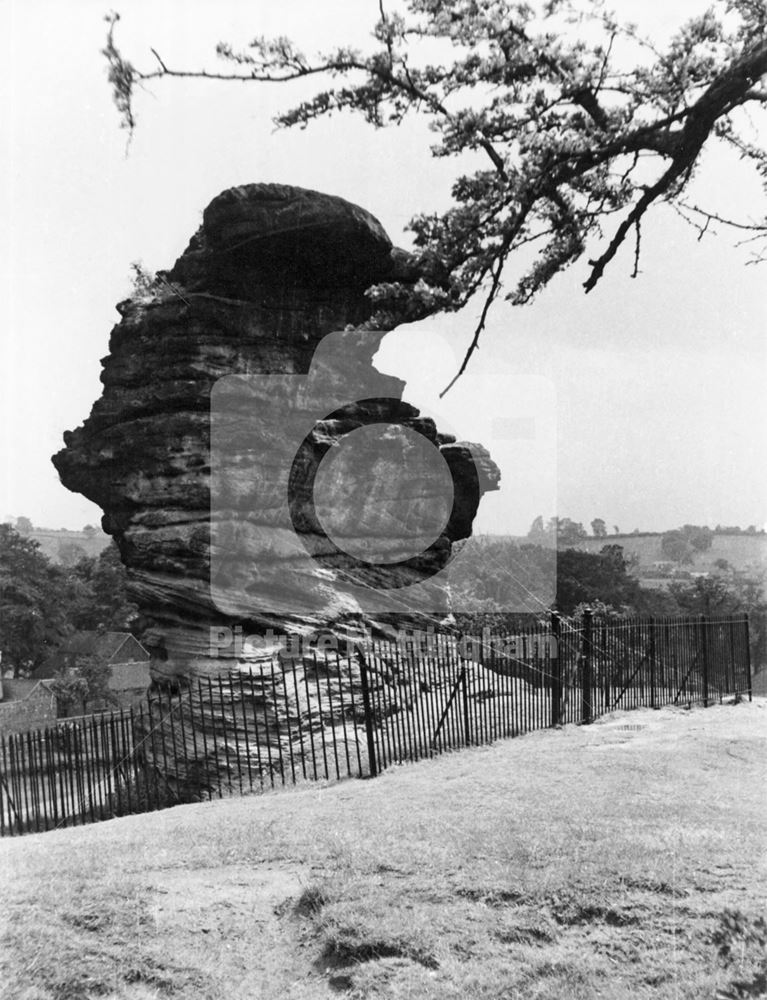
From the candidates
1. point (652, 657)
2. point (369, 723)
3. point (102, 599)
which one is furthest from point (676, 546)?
point (369, 723)

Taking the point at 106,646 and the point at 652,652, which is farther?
the point at 106,646

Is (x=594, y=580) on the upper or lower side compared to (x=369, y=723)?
lower

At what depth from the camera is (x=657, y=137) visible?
614cm

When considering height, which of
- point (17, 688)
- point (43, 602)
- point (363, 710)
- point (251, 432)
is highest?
point (251, 432)

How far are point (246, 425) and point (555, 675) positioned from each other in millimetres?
7109

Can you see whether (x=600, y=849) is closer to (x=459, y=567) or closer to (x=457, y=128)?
(x=457, y=128)

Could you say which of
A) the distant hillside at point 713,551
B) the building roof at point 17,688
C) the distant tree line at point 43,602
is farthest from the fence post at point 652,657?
the distant hillside at point 713,551

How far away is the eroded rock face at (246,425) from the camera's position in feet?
50.7

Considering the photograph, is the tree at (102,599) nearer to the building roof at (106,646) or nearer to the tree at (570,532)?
the building roof at (106,646)

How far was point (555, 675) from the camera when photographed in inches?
507

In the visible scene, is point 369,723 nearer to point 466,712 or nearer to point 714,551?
point 466,712

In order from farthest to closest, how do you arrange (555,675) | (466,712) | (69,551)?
(69,551), (555,675), (466,712)

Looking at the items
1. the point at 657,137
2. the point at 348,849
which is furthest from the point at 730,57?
the point at 348,849

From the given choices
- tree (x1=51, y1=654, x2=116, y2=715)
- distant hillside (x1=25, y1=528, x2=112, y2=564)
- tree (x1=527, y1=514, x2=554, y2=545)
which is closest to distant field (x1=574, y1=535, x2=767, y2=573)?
tree (x1=527, y1=514, x2=554, y2=545)
